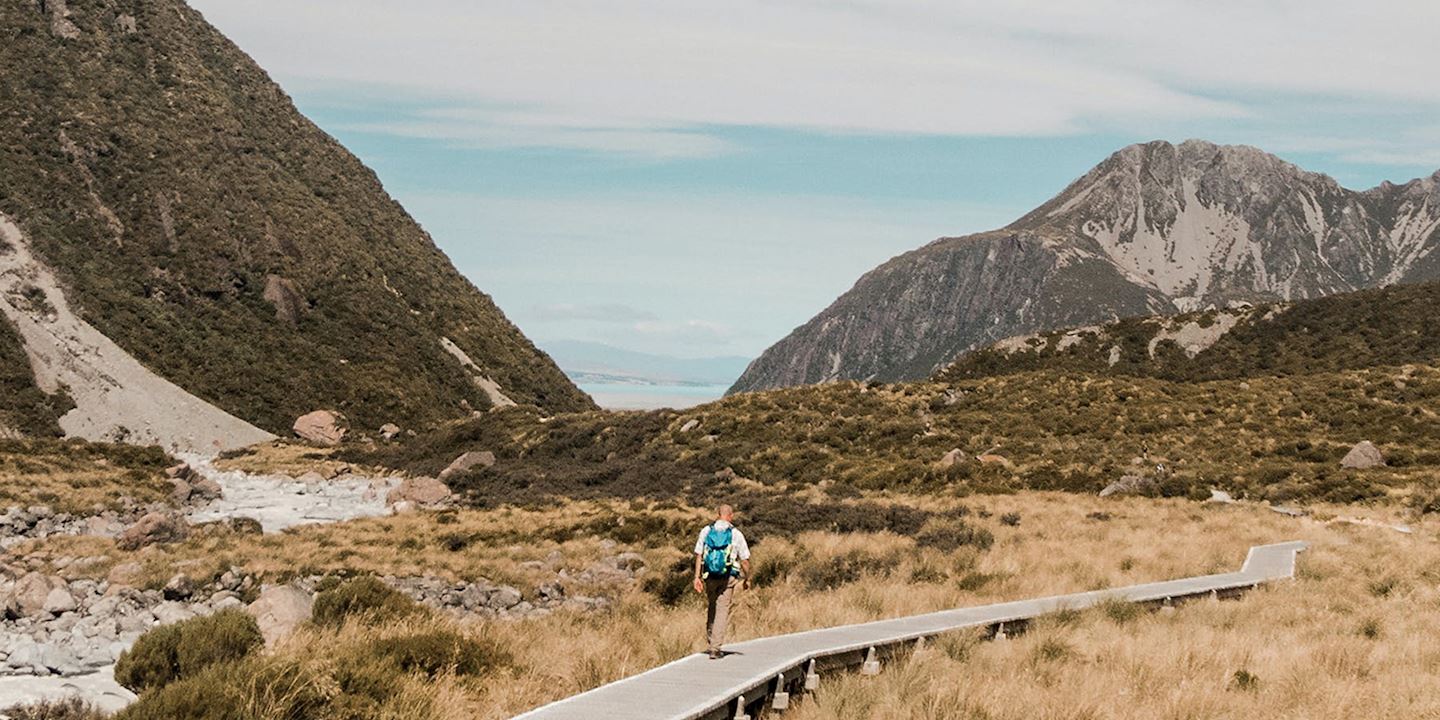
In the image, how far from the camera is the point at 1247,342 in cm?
8981

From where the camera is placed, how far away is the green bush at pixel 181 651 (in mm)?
10367

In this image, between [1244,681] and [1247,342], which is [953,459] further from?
[1247,342]

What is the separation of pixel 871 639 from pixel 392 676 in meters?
5.68

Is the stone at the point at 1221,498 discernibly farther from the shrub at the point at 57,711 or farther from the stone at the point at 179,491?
the stone at the point at 179,491

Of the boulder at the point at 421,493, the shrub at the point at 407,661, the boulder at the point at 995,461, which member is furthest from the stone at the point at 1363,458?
the shrub at the point at 407,661

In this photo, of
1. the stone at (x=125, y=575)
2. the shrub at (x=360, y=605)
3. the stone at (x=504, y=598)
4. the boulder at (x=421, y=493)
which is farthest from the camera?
the boulder at (x=421, y=493)

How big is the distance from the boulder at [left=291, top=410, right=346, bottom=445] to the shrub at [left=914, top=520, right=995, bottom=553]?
7295cm

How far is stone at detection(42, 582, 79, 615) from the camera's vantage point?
63.2 ft

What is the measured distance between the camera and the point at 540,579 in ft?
82.4

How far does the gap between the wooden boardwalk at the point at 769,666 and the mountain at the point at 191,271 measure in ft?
244

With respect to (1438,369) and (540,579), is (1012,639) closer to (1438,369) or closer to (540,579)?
(540,579)

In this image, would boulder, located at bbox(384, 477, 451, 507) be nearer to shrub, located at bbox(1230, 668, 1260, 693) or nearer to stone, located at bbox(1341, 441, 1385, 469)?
stone, located at bbox(1341, 441, 1385, 469)

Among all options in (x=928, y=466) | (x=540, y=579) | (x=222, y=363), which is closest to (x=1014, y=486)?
(x=928, y=466)

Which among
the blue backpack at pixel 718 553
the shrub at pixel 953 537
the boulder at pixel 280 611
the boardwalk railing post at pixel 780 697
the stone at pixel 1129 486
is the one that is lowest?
the shrub at pixel 953 537
